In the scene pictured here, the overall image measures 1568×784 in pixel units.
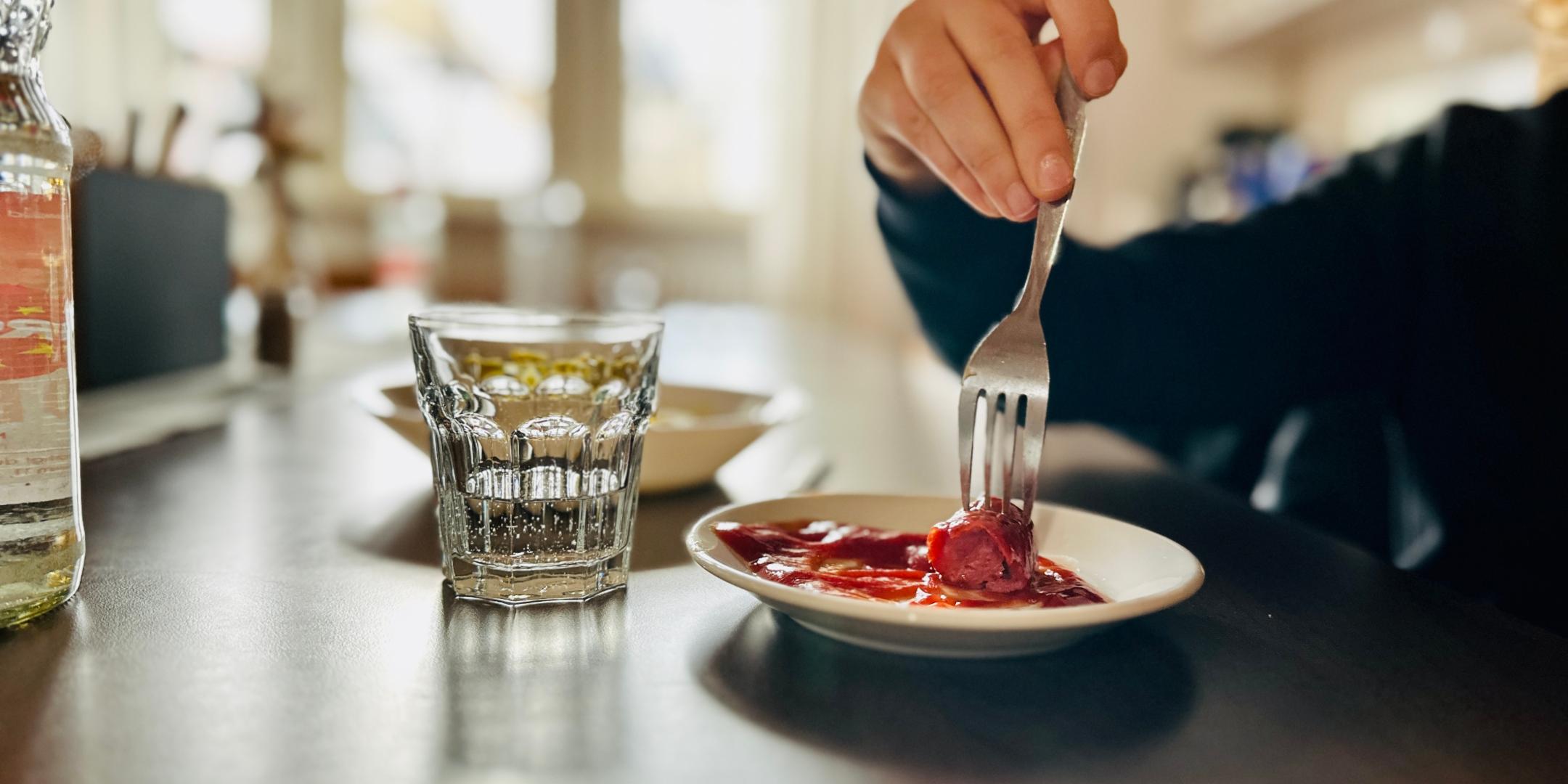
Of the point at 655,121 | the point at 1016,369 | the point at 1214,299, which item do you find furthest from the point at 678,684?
the point at 655,121

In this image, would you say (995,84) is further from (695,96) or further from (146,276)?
(695,96)

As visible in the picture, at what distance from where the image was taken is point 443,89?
4.64 meters

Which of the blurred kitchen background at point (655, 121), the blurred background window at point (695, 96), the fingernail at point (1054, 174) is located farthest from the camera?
the blurred background window at point (695, 96)

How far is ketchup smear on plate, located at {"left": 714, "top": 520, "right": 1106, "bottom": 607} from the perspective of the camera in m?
0.44

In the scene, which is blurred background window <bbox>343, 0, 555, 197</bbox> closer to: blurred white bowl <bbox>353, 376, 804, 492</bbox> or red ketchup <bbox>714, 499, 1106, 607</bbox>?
blurred white bowl <bbox>353, 376, 804, 492</bbox>

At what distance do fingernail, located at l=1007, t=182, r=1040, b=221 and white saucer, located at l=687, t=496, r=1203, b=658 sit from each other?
0.15 meters

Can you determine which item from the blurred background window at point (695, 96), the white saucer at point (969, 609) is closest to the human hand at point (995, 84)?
the white saucer at point (969, 609)

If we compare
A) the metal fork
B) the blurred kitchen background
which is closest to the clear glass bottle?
the metal fork

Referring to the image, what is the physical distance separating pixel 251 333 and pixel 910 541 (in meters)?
1.42

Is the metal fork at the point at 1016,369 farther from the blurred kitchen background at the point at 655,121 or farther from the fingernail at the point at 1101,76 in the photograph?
the blurred kitchen background at the point at 655,121

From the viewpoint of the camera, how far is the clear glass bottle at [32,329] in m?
0.40

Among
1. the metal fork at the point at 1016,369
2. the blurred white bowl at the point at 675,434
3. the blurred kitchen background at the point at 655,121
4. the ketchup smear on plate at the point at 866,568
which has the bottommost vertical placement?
the ketchup smear on plate at the point at 866,568

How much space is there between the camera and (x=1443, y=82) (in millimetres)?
2750

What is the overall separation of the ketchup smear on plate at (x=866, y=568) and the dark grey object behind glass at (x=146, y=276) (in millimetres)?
769
